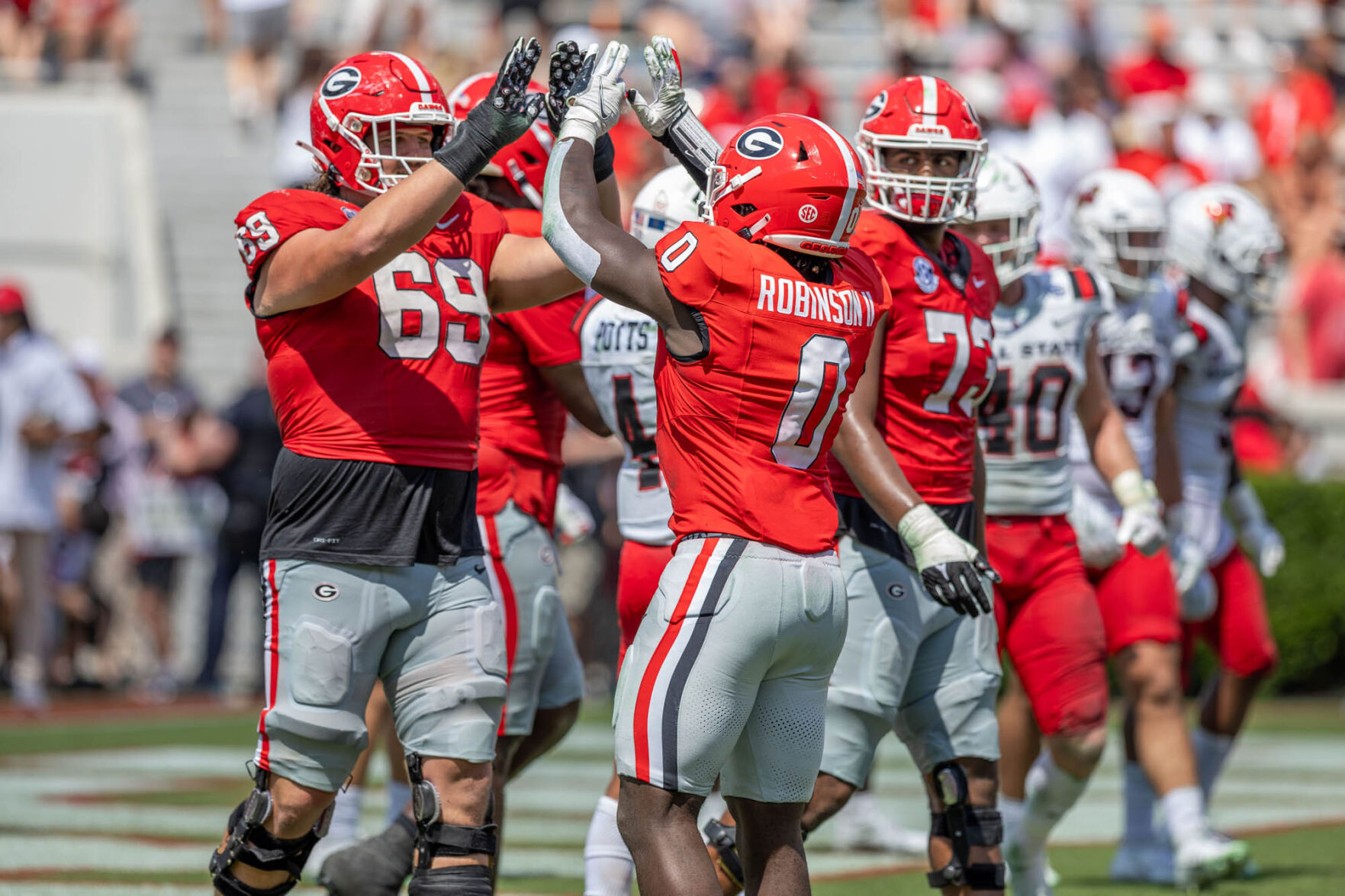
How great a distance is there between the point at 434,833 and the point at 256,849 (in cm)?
44

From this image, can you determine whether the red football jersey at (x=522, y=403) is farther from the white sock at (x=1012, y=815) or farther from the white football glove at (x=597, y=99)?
the white sock at (x=1012, y=815)

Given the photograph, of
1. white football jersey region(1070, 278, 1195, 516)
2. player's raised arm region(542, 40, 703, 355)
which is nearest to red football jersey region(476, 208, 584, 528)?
player's raised arm region(542, 40, 703, 355)

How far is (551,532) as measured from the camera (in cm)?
618

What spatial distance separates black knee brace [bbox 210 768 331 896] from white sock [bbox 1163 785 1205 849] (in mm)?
3392

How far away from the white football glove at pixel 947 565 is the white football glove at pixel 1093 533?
213 cm

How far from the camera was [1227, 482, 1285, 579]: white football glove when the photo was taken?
27.9 ft

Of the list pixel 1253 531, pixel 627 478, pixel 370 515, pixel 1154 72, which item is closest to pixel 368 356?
pixel 370 515

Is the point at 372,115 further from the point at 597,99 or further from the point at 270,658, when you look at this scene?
the point at 270,658

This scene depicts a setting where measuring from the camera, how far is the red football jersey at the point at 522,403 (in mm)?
5973

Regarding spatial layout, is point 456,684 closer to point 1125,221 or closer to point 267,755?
point 267,755

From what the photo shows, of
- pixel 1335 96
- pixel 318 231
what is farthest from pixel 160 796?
pixel 1335 96

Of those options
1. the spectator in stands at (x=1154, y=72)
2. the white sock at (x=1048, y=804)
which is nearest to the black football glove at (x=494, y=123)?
the white sock at (x=1048, y=804)

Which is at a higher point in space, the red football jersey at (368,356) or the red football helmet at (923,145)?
the red football helmet at (923,145)

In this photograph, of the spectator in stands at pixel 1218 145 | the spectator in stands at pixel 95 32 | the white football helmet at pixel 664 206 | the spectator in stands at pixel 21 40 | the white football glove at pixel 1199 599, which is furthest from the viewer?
the spectator in stands at pixel 95 32
